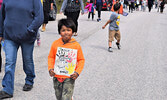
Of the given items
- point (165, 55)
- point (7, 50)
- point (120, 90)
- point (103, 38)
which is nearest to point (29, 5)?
point (7, 50)

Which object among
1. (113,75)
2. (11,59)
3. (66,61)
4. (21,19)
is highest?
(21,19)

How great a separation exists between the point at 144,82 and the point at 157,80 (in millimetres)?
365

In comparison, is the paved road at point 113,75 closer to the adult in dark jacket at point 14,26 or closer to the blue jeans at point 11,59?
the blue jeans at point 11,59

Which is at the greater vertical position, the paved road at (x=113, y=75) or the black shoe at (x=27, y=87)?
the black shoe at (x=27, y=87)

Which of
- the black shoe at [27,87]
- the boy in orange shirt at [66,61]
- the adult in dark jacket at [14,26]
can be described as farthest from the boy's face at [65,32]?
the black shoe at [27,87]

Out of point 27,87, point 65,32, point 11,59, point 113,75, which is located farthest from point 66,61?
point 113,75

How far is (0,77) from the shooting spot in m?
5.61

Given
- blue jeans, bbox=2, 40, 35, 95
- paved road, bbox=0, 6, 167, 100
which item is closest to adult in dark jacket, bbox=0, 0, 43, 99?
blue jeans, bbox=2, 40, 35, 95

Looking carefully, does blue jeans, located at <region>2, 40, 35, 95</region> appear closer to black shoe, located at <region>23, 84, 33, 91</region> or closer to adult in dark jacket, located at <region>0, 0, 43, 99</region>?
adult in dark jacket, located at <region>0, 0, 43, 99</region>

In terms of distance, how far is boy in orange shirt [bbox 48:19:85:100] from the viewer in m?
3.52

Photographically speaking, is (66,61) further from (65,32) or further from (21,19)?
(21,19)

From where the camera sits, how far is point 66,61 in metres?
3.57

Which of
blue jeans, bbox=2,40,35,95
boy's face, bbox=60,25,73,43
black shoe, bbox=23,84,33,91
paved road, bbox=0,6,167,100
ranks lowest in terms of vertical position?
paved road, bbox=0,6,167,100

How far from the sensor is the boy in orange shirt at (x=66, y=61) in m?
3.52
